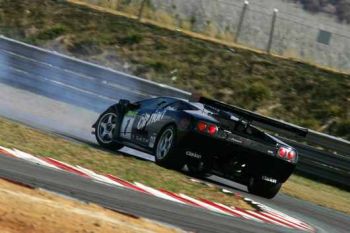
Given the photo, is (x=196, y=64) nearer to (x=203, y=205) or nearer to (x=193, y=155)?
(x=193, y=155)

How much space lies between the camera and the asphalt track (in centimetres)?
832

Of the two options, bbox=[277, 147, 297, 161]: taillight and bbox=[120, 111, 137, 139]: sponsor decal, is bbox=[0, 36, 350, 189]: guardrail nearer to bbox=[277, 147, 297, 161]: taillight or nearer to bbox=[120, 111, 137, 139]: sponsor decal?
bbox=[120, 111, 137, 139]: sponsor decal

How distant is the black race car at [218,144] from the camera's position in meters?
11.8

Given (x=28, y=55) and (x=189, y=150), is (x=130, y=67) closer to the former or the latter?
(x=28, y=55)

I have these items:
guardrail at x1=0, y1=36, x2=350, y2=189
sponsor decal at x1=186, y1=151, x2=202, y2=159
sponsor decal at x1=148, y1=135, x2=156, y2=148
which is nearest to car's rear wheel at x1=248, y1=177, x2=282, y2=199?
sponsor decal at x1=186, y1=151, x2=202, y2=159

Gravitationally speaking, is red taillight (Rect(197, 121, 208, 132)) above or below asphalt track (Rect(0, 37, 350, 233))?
above

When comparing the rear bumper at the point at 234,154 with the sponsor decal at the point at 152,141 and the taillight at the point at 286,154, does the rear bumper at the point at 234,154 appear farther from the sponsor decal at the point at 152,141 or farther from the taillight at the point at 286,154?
the sponsor decal at the point at 152,141

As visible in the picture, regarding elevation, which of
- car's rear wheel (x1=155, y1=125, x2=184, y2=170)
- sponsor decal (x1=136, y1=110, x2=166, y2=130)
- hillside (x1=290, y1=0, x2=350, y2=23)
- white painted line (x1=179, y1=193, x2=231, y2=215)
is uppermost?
hillside (x1=290, y1=0, x2=350, y2=23)

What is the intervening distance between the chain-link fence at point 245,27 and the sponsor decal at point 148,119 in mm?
16863

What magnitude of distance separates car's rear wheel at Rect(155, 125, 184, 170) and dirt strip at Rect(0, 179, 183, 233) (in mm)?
4603

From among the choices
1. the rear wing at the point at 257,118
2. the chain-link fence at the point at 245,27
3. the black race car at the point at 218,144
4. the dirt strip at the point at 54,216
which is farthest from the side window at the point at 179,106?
the chain-link fence at the point at 245,27

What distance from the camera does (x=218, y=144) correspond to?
11797 mm

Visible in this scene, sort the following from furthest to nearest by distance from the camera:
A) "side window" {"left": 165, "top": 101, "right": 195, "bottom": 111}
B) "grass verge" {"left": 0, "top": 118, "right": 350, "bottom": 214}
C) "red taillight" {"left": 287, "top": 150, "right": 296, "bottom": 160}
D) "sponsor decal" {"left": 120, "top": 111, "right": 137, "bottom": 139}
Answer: "sponsor decal" {"left": 120, "top": 111, "right": 137, "bottom": 139}
"side window" {"left": 165, "top": 101, "right": 195, "bottom": 111}
"red taillight" {"left": 287, "top": 150, "right": 296, "bottom": 160}
"grass verge" {"left": 0, "top": 118, "right": 350, "bottom": 214}

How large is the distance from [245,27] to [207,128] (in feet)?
74.6
